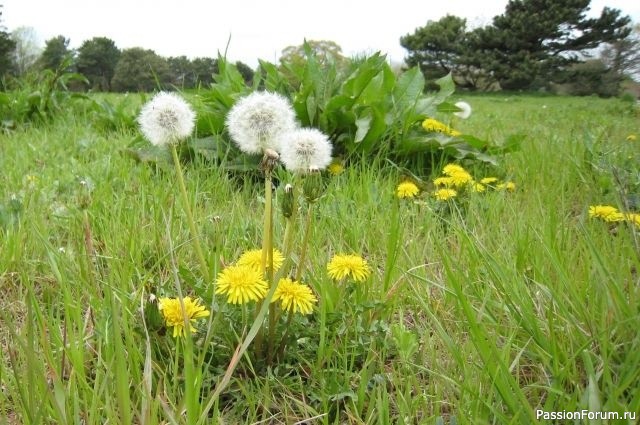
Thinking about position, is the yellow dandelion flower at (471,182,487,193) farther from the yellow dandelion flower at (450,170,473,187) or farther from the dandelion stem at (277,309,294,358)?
the dandelion stem at (277,309,294,358)

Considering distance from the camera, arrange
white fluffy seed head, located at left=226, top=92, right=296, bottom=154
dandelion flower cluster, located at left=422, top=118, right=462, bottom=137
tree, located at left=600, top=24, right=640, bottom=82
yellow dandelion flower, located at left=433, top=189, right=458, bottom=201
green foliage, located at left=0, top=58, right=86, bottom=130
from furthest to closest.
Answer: tree, located at left=600, top=24, right=640, bottom=82
green foliage, located at left=0, top=58, right=86, bottom=130
dandelion flower cluster, located at left=422, top=118, right=462, bottom=137
yellow dandelion flower, located at left=433, top=189, right=458, bottom=201
white fluffy seed head, located at left=226, top=92, right=296, bottom=154

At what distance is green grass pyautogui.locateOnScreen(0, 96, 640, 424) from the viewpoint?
2.27 ft

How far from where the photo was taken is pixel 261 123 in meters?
0.91

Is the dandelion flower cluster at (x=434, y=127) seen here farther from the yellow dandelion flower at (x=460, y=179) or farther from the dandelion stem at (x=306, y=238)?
the dandelion stem at (x=306, y=238)

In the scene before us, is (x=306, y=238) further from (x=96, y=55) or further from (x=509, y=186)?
(x=96, y=55)

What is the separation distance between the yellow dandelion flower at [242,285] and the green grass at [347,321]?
6 cm

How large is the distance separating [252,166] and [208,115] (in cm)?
37

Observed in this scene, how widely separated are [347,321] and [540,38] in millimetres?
28205

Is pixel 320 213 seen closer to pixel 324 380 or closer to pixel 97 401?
pixel 324 380

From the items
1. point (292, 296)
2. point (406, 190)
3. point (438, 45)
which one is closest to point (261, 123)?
point (292, 296)

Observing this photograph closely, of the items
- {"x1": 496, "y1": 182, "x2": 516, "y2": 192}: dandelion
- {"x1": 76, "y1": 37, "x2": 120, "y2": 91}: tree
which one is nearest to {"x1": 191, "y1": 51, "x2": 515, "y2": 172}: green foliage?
{"x1": 496, "y1": 182, "x2": 516, "y2": 192}: dandelion

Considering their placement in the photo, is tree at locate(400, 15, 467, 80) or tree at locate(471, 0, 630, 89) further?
tree at locate(400, 15, 467, 80)

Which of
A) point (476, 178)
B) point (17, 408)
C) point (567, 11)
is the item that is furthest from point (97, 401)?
point (567, 11)

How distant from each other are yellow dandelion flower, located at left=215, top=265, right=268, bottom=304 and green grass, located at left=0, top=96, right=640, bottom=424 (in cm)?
6
